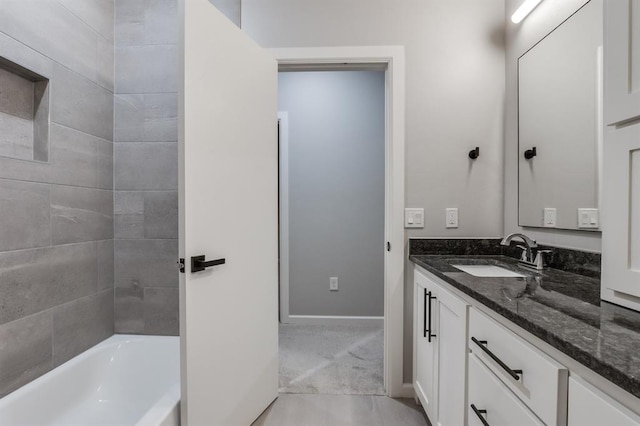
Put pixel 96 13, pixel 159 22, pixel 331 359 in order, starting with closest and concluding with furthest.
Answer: pixel 96 13, pixel 159 22, pixel 331 359

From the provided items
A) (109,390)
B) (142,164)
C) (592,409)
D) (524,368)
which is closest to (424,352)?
(524,368)

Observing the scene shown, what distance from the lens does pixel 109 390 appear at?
5.38 ft

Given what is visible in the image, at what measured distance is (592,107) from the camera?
1302mm

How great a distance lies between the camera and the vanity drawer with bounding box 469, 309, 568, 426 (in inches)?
25.9

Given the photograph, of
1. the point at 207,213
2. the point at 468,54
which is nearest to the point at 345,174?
the point at 468,54

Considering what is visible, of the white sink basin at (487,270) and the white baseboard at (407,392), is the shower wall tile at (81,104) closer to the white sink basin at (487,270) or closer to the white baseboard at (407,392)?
→ the white sink basin at (487,270)

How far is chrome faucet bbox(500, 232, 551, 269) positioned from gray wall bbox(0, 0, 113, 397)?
7.20 feet

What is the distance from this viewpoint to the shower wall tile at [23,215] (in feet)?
4.05

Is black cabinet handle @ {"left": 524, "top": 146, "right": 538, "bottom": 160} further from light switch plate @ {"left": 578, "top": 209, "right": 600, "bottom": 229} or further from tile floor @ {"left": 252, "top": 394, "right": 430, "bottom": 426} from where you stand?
tile floor @ {"left": 252, "top": 394, "right": 430, "bottom": 426}

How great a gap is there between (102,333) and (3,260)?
77 cm

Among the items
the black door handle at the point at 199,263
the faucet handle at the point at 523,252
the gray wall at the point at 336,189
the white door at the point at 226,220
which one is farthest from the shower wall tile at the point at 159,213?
the faucet handle at the point at 523,252

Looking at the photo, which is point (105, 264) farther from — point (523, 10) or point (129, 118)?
point (523, 10)

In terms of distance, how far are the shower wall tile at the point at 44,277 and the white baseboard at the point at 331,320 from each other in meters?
1.82

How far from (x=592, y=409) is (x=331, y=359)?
6.52ft
